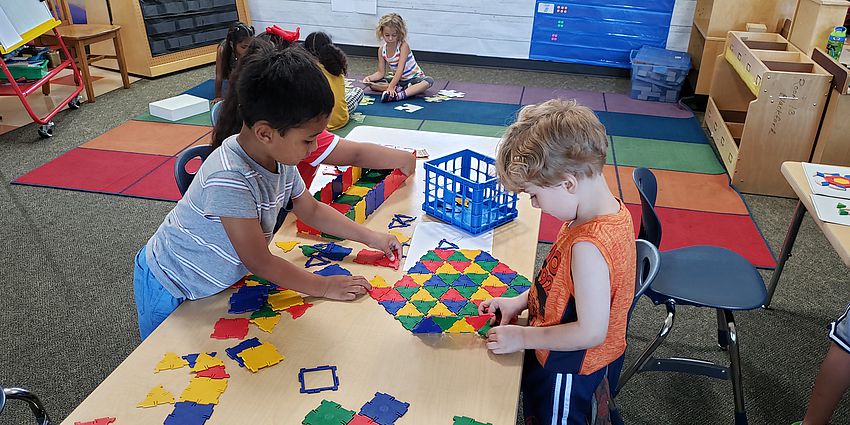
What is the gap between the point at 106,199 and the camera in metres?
3.19

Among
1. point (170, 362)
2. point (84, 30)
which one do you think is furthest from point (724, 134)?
point (84, 30)

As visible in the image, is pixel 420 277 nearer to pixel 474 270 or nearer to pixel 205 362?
pixel 474 270

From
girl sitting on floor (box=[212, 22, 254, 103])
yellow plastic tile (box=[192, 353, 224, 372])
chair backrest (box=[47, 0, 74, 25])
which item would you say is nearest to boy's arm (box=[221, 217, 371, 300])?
yellow plastic tile (box=[192, 353, 224, 372])

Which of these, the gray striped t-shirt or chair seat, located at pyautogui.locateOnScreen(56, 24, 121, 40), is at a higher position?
the gray striped t-shirt

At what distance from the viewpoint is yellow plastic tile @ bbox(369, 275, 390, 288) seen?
1362 millimetres

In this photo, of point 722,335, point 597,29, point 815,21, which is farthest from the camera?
point 597,29

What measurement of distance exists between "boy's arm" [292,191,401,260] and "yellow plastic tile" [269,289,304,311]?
23 cm

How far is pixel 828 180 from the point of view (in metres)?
1.86

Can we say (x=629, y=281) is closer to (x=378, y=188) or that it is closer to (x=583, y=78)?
(x=378, y=188)

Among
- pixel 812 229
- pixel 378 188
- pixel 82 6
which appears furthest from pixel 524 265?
pixel 82 6

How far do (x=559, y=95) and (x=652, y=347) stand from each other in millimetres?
3359

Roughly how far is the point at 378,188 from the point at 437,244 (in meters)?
0.26

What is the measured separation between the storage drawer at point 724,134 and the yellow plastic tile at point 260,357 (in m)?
3.02

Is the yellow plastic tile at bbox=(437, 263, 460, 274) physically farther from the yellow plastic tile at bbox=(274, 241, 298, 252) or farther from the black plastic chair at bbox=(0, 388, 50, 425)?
the black plastic chair at bbox=(0, 388, 50, 425)
